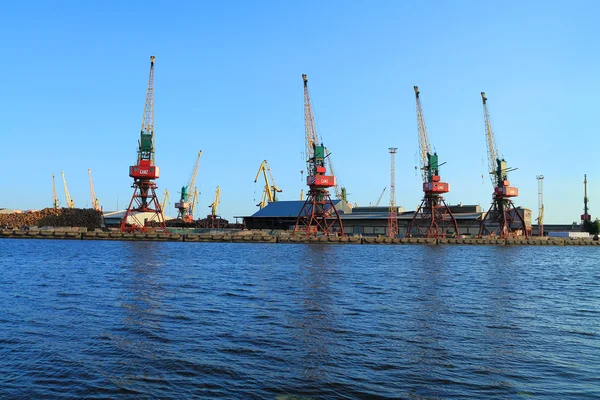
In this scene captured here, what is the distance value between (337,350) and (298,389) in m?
3.85

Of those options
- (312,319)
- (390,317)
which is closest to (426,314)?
Result: (390,317)

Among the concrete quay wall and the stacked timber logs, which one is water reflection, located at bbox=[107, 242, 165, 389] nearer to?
the concrete quay wall

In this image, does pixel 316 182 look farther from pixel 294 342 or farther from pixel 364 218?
pixel 294 342

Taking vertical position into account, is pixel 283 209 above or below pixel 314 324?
above

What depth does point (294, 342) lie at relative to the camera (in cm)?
1717

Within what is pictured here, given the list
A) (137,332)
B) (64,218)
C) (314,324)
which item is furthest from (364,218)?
(137,332)

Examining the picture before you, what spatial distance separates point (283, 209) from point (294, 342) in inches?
5681

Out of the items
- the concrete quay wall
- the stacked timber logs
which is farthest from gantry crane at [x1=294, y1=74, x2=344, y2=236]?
the stacked timber logs

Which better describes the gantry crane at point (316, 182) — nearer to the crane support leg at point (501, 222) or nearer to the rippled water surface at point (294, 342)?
the crane support leg at point (501, 222)

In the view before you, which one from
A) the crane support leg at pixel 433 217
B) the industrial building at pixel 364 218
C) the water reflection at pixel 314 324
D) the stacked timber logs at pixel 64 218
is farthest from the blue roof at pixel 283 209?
the water reflection at pixel 314 324

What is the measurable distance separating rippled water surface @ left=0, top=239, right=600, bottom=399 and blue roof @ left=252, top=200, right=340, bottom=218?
125m

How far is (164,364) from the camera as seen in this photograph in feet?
47.3

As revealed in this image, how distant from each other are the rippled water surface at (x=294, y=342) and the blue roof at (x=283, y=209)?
4919 inches

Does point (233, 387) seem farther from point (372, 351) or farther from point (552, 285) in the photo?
point (552, 285)
